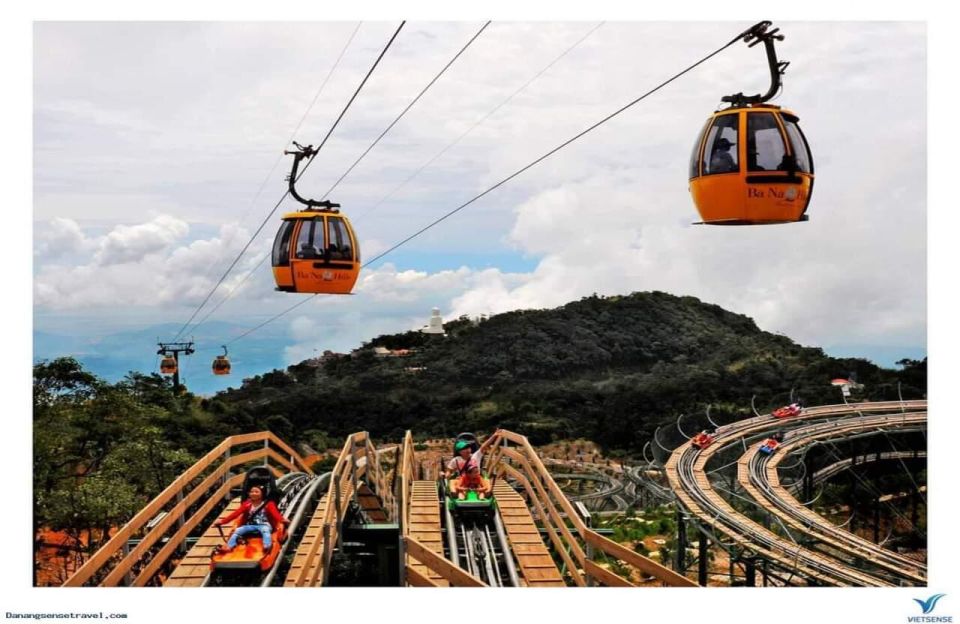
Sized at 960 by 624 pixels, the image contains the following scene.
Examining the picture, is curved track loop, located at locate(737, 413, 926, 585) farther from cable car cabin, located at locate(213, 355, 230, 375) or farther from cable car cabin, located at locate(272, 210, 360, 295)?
cable car cabin, located at locate(213, 355, 230, 375)

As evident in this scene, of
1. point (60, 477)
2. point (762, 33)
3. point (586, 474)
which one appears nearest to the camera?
point (762, 33)

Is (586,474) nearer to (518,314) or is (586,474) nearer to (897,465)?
(897,465)

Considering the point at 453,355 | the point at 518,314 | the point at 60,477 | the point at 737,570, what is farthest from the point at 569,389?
the point at 60,477

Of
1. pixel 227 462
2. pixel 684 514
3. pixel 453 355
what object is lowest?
pixel 684 514

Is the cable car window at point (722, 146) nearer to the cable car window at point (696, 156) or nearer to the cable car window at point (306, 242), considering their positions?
the cable car window at point (696, 156)

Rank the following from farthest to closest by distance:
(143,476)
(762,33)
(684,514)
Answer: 1. (143,476)
2. (684,514)
3. (762,33)
